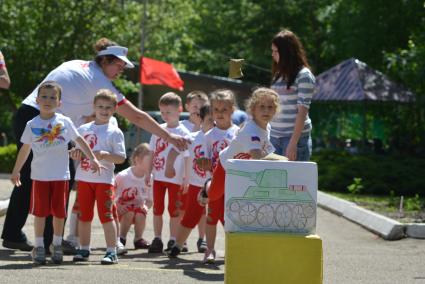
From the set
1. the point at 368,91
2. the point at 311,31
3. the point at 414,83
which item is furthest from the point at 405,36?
the point at 311,31

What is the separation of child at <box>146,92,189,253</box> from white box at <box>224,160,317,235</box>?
4011 mm

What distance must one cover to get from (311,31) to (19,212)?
40.9 m

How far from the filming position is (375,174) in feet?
75.0

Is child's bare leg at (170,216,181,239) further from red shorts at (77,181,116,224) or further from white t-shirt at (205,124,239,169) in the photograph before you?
red shorts at (77,181,116,224)

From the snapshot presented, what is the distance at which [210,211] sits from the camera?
9.47m

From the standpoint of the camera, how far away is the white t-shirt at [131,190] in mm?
11180

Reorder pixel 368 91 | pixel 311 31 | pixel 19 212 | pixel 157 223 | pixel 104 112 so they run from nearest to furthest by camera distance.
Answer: pixel 104 112, pixel 19 212, pixel 157 223, pixel 368 91, pixel 311 31

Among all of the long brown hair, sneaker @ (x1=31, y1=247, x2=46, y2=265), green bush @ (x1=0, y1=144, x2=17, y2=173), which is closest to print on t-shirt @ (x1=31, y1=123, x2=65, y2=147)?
sneaker @ (x1=31, y1=247, x2=46, y2=265)

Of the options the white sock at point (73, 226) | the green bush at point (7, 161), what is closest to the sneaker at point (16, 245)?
the white sock at point (73, 226)

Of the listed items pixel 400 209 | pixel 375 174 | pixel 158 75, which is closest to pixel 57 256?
pixel 400 209

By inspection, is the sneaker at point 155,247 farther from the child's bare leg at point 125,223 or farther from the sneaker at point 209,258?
the sneaker at point 209,258

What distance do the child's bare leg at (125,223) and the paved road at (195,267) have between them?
0.89 ft

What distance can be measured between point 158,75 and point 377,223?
20185 mm

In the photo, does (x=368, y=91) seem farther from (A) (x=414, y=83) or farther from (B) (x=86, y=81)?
(B) (x=86, y=81)
